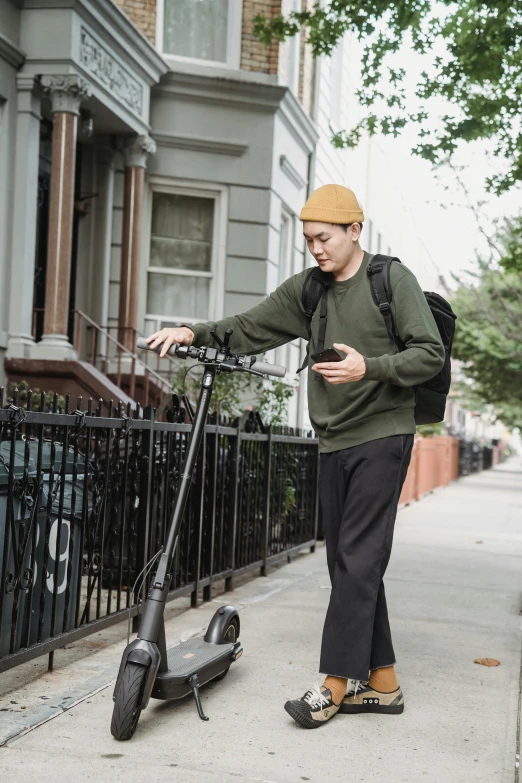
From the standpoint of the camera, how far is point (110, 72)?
11.6 meters

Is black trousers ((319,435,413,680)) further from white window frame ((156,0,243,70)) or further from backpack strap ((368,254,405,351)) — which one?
white window frame ((156,0,243,70))

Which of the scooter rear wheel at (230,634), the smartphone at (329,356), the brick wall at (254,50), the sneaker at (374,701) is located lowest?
the sneaker at (374,701)

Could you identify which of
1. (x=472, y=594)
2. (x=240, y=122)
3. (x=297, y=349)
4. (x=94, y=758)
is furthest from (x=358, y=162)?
(x=94, y=758)

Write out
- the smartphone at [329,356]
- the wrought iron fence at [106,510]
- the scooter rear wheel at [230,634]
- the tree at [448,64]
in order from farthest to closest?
the tree at [448,64] → the scooter rear wheel at [230,634] → the wrought iron fence at [106,510] → the smartphone at [329,356]

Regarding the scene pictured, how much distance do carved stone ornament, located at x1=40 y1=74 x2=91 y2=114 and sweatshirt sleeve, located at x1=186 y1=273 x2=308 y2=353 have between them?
703cm

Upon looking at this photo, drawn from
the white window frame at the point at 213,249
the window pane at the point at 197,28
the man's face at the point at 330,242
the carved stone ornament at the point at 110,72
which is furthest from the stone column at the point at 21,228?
the man's face at the point at 330,242

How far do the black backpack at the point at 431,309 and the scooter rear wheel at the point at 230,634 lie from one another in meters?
1.32

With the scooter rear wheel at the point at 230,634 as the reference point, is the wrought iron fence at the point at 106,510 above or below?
above

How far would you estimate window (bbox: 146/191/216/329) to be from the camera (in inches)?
542

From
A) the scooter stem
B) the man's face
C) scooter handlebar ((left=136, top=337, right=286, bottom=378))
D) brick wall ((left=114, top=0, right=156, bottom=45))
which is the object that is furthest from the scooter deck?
brick wall ((left=114, top=0, right=156, bottom=45))

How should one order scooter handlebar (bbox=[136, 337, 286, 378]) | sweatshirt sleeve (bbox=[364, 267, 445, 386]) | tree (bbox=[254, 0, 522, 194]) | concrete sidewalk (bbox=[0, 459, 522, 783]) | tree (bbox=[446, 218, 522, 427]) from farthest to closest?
tree (bbox=[446, 218, 522, 427]) → tree (bbox=[254, 0, 522, 194]) → scooter handlebar (bbox=[136, 337, 286, 378]) → sweatshirt sleeve (bbox=[364, 267, 445, 386]) → concrete sidewalk (bbox=[0, 459, 522, 783])

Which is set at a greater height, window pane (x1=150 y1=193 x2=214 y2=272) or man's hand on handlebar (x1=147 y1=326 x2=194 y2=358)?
window pane (x1=150 y1=193 x2=214 y2=272)

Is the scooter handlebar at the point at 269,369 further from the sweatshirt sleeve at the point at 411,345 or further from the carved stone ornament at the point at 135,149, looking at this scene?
the carved stone ornament at the point at 135,149

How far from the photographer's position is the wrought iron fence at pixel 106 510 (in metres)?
4.14
